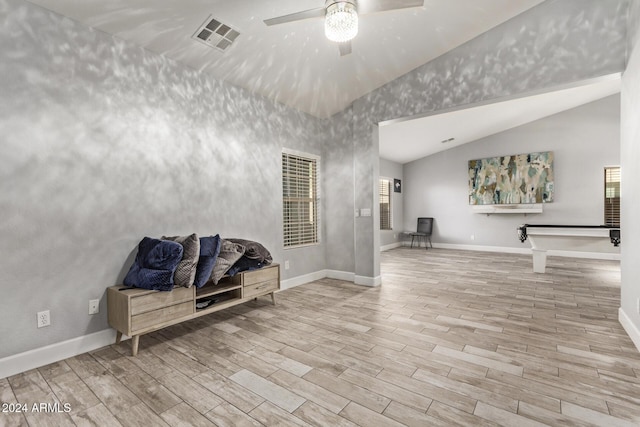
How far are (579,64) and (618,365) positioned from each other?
261 cm

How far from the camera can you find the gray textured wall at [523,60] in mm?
2781

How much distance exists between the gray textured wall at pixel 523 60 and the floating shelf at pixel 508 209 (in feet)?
17.5

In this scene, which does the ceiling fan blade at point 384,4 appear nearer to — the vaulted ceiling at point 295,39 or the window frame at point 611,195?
the vaulted ceiling at point 295,39

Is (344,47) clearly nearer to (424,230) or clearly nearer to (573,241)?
(573,241)

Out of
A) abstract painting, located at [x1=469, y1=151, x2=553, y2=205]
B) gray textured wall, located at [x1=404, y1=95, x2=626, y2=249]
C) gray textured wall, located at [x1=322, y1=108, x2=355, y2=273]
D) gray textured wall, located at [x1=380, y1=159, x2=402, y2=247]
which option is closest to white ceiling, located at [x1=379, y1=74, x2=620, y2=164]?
gray textured wall, located at [x1=404, y1=95, x2=626, y2=249]

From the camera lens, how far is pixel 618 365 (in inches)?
86.3

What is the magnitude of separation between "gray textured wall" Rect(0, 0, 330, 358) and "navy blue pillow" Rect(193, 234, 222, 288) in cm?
50

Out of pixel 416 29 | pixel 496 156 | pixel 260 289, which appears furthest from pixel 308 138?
pixel 496 156

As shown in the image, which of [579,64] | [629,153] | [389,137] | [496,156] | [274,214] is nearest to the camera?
[629,153]

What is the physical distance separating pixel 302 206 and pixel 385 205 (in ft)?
15.4

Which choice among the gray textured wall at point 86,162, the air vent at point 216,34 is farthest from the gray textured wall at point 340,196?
the air vent at point 216,34

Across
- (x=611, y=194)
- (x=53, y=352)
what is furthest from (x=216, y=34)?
(x=611, y=194)

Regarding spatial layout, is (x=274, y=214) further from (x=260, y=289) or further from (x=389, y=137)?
(x=389, y=137)

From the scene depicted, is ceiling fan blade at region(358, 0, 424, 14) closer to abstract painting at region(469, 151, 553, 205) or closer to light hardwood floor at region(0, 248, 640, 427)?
light hardwood floor at region(0, 248, 640, 427)
